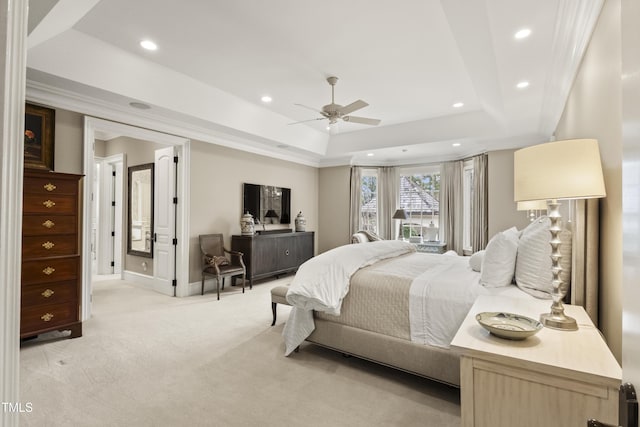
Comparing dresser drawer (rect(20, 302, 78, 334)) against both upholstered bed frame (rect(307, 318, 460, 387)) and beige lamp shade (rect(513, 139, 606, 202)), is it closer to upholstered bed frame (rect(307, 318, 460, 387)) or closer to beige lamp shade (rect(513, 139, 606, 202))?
upholstered bed frame (rect(307, 318, 460, 387))

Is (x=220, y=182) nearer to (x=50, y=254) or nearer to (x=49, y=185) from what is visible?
(x=49, y=185)

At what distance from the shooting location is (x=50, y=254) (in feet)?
9.87

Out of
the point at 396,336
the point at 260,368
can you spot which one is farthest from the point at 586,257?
the point at 260,368

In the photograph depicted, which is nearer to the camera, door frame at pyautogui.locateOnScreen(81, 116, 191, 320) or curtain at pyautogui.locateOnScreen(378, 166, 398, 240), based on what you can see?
door frame at pyautogui.locateOnScreen(81, 116, 191, 320)

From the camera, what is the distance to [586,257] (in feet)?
5.74

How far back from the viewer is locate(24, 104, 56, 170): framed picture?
10.6 feet

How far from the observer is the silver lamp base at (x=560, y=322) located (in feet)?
4.95

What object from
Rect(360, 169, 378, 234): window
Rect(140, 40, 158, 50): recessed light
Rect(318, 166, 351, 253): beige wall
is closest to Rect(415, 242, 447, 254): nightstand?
Rect(360, 169, 378, 234): window

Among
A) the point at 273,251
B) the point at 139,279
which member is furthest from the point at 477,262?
the point at 139,279

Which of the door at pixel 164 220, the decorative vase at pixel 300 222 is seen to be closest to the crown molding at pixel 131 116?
the door at pixel 164 220

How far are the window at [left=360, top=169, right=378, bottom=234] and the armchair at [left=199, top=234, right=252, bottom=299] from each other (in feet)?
10.9

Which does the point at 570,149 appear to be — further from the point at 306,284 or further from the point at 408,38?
the point at 408,38

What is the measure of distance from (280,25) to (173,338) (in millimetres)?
3188

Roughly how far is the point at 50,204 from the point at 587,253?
13.9 ft
